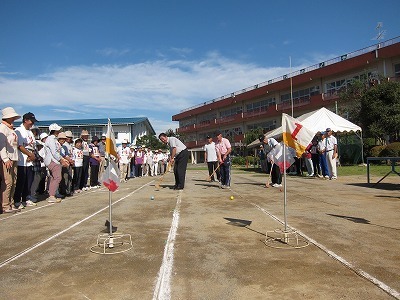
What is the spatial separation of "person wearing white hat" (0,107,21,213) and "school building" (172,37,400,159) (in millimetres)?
20294

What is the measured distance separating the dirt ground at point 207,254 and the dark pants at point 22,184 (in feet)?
3.95

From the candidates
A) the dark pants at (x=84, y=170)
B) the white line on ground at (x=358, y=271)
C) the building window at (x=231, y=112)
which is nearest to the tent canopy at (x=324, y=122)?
the dark pants at (x=84, y=170)

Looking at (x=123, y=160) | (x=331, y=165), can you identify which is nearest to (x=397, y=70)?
(x=331, y=165)

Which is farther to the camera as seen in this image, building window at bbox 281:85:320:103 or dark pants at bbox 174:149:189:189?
building window at bbox 281:85:320:103

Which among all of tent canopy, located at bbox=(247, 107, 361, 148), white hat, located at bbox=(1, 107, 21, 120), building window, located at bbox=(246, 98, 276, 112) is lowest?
white hat, located at bbox=(1, 107, 21, 120)

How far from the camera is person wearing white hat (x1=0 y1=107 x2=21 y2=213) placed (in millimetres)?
7156

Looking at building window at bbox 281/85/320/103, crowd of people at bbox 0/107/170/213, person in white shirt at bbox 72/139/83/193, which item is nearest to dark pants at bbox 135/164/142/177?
crowd of people at bbox 0/107/170/213

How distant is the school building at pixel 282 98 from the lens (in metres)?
36.1

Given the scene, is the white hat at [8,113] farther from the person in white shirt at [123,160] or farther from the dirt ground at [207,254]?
the person in white shirt at [123,160]

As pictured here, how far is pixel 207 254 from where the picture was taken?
4.14 metres

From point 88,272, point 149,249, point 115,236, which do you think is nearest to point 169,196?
point 115,236

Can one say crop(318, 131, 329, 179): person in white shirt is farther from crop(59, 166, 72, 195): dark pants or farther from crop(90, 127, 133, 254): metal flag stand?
crop(90, 127, 133, 254): metal flag stand

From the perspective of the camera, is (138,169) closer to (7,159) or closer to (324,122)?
(324,122)

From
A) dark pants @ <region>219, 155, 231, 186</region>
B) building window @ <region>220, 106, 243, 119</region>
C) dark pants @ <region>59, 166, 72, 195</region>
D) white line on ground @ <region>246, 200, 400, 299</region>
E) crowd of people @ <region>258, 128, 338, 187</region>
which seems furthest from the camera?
building window @ <region>220, 106, 243, 119</region>
